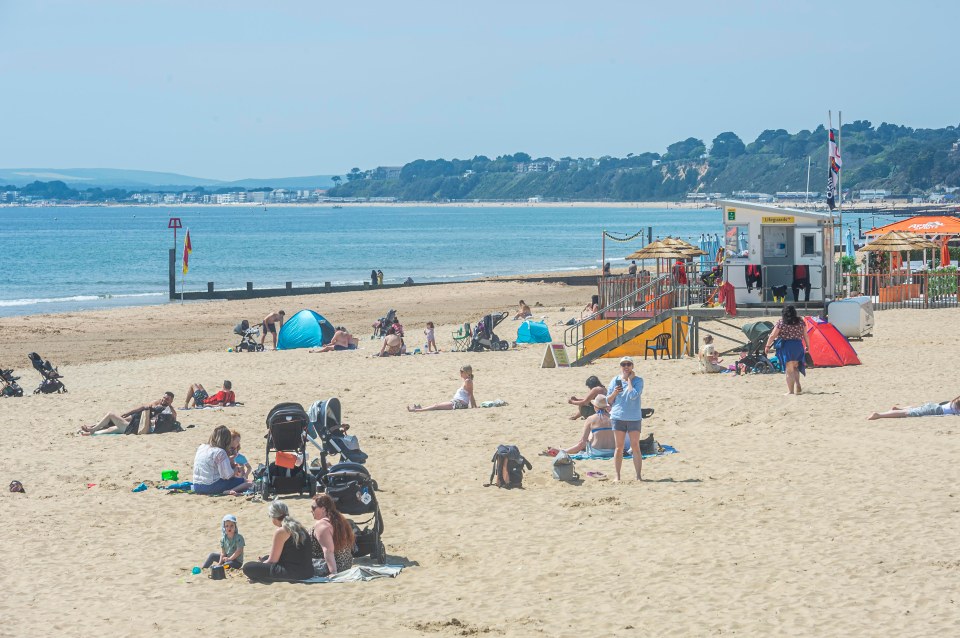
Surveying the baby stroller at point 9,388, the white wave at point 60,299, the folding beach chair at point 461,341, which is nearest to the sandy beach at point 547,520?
the baby stroller at point 9,388

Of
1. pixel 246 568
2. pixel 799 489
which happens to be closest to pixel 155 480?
pixel 246 568

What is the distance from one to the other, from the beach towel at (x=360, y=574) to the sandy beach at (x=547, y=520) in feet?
0.37

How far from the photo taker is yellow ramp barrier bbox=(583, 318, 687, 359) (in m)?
20.8

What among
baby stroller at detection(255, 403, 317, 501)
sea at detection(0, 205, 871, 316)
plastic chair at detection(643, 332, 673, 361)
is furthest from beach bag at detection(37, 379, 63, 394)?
sea at detection(0, 205, 871, 316)

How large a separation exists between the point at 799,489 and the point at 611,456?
2.50 m

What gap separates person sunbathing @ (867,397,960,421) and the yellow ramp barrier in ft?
23.1

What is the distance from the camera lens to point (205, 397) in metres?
17.2

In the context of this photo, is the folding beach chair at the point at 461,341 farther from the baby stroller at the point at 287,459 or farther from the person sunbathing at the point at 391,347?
the baby stroller at the point at 287,459

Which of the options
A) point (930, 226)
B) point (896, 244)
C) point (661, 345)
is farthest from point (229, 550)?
point (930, 226)

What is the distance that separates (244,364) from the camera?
2270cm

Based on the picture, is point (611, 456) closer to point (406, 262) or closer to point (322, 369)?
point (322, 369)

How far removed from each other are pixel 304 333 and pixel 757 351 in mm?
11137

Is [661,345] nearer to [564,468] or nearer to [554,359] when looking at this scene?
[554,359]

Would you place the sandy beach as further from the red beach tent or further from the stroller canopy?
the stroller canopy
